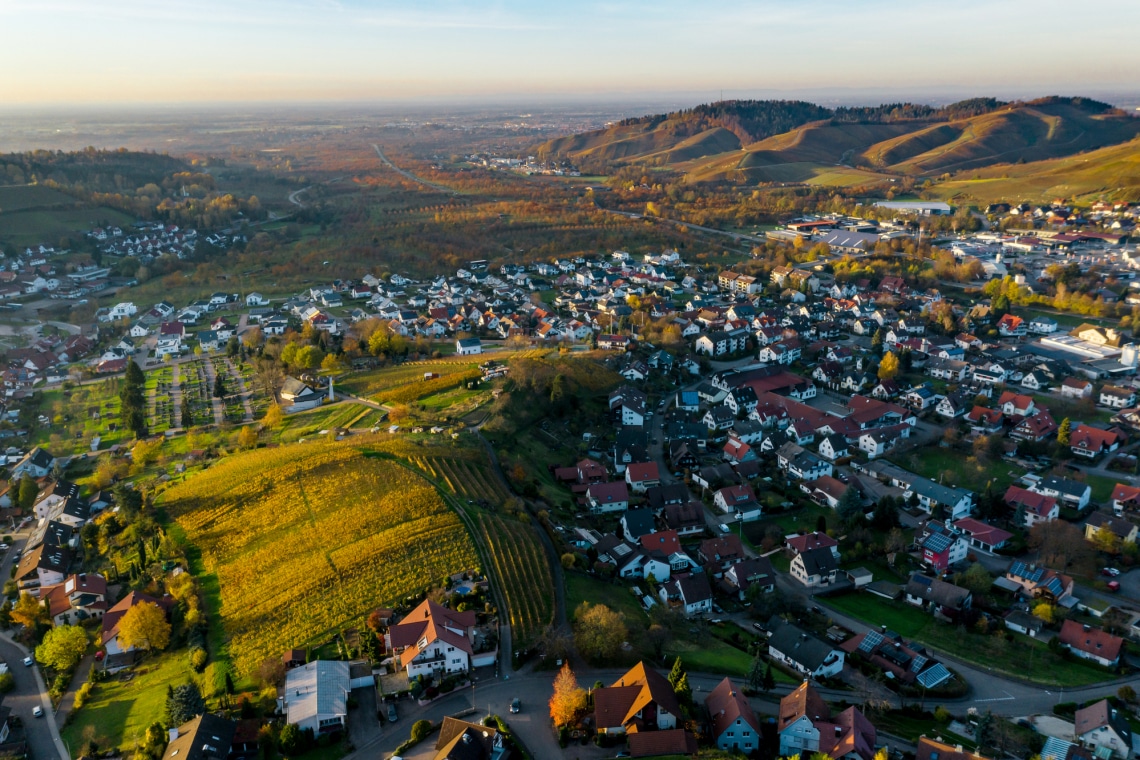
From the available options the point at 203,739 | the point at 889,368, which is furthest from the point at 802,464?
the point at 203,739

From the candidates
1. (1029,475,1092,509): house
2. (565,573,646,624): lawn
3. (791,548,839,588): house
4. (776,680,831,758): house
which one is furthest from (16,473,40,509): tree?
(1029,475,1092,509): house

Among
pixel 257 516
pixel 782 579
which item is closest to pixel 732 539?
pixel 782 579

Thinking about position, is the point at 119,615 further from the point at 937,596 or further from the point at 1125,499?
the point at 1125,499

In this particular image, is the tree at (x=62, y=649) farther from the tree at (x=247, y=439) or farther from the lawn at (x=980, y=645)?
the lawn at (x=980, y=645)

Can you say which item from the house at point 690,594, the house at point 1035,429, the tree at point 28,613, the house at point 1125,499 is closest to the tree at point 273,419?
the tree at point 28,613

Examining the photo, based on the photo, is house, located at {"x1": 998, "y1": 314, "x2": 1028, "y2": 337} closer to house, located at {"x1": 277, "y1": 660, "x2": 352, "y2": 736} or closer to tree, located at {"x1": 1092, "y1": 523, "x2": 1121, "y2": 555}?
tree, located at {"x1": 1092, "y1": 523, "x2": 1121, "y2": 555}
